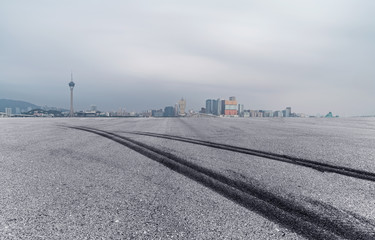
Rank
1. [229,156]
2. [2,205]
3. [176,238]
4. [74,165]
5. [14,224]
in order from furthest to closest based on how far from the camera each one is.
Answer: [229,156]
[74,165]
[2,205]
[14,224]
[176,238]

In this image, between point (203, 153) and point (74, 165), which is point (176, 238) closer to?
point (74, 165)

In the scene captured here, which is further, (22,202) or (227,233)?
(22,202)

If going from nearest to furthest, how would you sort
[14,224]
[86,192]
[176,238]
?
[176,238] < [14,224] < [86,192]

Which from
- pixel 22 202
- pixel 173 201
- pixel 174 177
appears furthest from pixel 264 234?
pixel 22 202

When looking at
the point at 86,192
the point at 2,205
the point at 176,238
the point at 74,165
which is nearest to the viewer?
the point at 176,238

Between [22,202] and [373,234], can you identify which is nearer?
[373,234]

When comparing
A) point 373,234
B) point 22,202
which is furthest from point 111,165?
point 373,234

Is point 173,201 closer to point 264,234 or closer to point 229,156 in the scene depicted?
point 264,234

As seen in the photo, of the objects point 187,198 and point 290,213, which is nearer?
point 290,213

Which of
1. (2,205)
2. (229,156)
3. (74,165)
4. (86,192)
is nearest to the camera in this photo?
(2,205)
